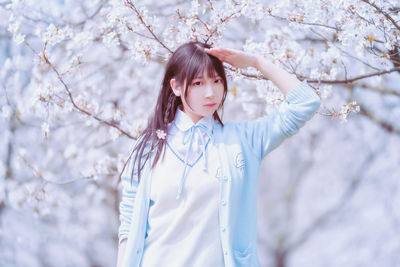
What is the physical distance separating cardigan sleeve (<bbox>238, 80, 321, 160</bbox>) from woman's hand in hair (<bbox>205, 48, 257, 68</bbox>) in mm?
210

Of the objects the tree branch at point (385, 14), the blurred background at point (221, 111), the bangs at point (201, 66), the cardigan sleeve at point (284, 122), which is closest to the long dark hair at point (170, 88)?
the bangs at point (201, 66)

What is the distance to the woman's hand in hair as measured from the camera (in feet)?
5.75

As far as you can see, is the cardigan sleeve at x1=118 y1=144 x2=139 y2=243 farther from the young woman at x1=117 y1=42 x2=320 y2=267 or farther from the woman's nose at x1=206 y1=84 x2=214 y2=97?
the woman's nose at x1=206 y1=84 x2=214 y2=97

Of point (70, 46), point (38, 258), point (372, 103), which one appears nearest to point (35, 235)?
point (38, 258)

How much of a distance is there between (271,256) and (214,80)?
792 centimetres

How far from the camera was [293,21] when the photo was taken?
2.25 metres

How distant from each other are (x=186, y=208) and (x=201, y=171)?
137mm

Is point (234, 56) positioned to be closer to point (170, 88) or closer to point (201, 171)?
point (170, 88)

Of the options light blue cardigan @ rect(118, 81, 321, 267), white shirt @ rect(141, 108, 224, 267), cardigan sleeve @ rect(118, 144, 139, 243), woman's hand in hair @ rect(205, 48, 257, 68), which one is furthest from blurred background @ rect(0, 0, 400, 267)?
cardigan sleeve @ rect(118, 144, 139, 243)

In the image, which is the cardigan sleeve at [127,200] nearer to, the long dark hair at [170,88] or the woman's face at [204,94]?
the long dark hair at [170,88]

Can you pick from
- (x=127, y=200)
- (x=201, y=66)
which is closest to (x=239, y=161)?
(x=201, y=66)

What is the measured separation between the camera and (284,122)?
5.49 ft

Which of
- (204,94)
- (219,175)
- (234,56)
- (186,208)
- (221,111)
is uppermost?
(221,111)

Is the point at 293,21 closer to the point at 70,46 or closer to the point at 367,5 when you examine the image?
the point at 367,5
